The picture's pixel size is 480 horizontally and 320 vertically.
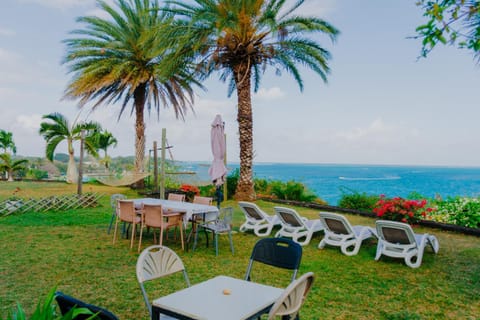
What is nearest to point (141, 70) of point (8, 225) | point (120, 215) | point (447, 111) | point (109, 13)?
point (109, 13)

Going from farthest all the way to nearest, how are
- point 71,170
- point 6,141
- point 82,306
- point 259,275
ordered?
point 6,141 → point 71,170 → point 259,275 → point 82,306

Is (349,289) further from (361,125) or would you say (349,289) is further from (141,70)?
(361,125)

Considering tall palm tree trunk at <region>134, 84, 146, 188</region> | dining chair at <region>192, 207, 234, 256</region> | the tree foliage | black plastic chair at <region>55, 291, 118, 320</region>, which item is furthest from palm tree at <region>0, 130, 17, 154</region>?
the tree foliage

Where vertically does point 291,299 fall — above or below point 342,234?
above

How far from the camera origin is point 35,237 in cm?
714

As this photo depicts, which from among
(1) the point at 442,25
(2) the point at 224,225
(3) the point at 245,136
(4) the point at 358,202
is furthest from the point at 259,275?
(3) the point at 245,136

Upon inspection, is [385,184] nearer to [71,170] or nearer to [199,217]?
[71,170]

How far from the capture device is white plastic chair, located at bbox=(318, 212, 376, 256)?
240 inches

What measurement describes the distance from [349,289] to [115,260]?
3568 millimetres

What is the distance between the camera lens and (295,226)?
7.14 m

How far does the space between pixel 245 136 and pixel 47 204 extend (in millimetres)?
6797

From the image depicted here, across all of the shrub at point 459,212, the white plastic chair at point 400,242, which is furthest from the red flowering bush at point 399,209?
the white plastic chair at point 400,242

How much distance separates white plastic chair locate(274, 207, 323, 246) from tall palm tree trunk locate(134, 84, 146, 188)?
32.4ft

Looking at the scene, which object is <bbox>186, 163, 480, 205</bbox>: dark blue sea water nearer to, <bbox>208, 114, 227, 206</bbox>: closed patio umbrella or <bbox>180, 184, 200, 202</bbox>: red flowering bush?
<bbox>180, 184, 200, 202</bbox>: red flowering bush
